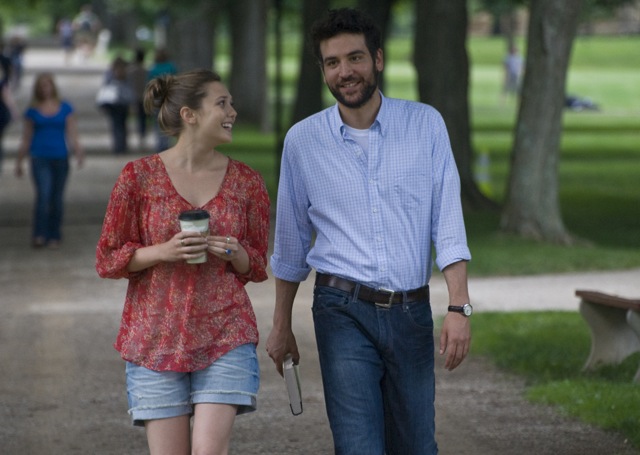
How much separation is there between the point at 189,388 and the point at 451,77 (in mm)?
15112

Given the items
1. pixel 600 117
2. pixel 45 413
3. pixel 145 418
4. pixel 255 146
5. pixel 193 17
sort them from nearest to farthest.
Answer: pixel 145 418
pixel 45 413
pixel 255 146
pixel 193 17
pixel 600 117

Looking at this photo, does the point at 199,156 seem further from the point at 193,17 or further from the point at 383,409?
the point at 193,17

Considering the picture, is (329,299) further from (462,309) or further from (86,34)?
(86,34)

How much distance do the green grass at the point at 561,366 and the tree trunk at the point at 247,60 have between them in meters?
27.4

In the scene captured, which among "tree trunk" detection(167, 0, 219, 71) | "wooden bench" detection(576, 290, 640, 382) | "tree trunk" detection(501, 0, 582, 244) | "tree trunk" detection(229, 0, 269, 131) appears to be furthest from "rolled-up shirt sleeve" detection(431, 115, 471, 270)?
"tree trunk" detection(167, 0, 219, 71)

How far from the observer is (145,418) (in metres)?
5.02

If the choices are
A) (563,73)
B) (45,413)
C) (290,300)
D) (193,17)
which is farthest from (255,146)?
(290,300)

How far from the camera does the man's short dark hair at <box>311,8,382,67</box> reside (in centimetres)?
514

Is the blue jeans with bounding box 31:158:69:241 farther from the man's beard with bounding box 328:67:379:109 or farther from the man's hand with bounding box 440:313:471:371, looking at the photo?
the man's hand with bounding box 440:313:471:371

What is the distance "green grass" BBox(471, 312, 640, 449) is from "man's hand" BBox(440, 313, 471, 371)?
8.91 ft

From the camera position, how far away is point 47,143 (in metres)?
15.2

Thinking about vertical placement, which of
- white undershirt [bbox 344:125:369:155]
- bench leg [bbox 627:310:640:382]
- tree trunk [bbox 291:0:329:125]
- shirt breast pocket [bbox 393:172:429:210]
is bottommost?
tree trunk [bbox 291:0:329:125]

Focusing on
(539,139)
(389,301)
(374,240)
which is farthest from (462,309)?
(539,139)

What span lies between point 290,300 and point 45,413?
131 inches
